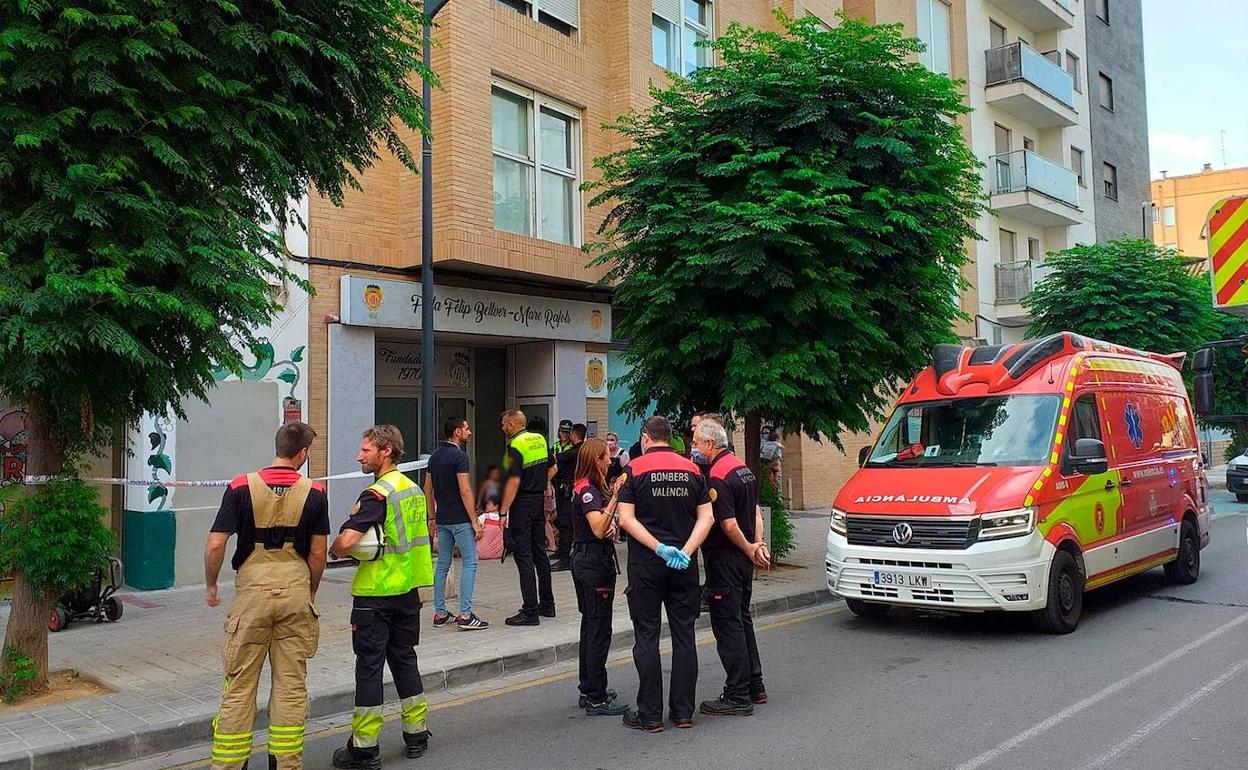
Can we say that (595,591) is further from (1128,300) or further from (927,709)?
(1128,300)

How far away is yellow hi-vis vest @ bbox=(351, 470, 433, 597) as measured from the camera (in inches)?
217

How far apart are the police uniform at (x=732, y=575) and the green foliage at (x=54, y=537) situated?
14.0ft

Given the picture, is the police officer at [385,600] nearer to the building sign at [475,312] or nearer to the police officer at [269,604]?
the police officer at [269,604]

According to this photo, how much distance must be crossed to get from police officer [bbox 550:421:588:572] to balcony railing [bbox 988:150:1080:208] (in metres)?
18.5

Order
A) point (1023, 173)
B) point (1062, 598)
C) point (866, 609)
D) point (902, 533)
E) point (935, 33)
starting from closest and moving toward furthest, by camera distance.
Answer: point (902, 533)
point (1062, 598)
point (866, 609)
point (935, 33)
point (1023, 173)

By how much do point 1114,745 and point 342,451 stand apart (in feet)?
32.5

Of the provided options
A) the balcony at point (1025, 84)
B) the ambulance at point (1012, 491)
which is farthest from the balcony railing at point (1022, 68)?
the ambulance at point (1012, 491)

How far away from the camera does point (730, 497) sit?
6.30 metres

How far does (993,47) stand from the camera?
93.0ft

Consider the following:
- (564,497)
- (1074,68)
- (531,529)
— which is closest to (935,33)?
(1074,68)

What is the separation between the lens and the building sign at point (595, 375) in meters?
16.6

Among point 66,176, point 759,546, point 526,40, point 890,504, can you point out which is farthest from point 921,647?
point 526,40

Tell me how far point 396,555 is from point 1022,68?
86.3 ft

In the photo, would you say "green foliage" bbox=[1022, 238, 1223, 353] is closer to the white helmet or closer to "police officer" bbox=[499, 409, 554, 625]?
"police officer" bbox=[499, 409, 554, 625]
